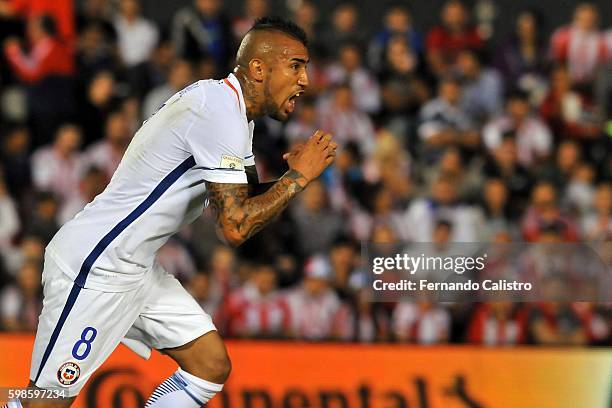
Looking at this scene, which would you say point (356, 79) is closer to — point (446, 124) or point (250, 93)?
point (446, 124)

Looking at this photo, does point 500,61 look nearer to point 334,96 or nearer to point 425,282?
point 334,96

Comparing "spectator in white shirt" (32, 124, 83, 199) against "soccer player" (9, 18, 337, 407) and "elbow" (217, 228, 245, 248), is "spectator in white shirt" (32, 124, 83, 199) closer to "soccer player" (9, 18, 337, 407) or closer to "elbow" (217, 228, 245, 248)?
"soccer player" (9, 18, 337, 407)

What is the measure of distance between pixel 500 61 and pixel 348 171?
89.9 inches

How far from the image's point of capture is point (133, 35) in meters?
11.3

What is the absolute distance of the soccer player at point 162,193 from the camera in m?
4.76

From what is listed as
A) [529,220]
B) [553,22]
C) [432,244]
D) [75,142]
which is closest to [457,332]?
[432,244]

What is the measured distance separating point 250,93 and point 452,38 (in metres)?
7.01

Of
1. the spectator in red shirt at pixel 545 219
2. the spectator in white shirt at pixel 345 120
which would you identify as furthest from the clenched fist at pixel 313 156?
the spectator in white shirt at pixel 345 120

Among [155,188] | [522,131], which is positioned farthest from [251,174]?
[522,131]

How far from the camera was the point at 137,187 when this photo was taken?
4.99m

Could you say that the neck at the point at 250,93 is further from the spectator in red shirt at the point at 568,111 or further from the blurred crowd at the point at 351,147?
the spectator in red shirt at the point at 568,111

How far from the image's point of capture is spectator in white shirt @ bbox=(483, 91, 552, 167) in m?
10.6

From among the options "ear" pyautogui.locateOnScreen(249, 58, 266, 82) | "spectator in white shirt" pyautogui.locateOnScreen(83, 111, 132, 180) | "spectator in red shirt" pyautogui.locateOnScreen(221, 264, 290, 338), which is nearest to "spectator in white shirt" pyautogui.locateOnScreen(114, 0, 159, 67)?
"spectator in white shirt" pyautogui.locateOnScreen(83, 111, 132, 180)

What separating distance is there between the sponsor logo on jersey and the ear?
1.40ft
